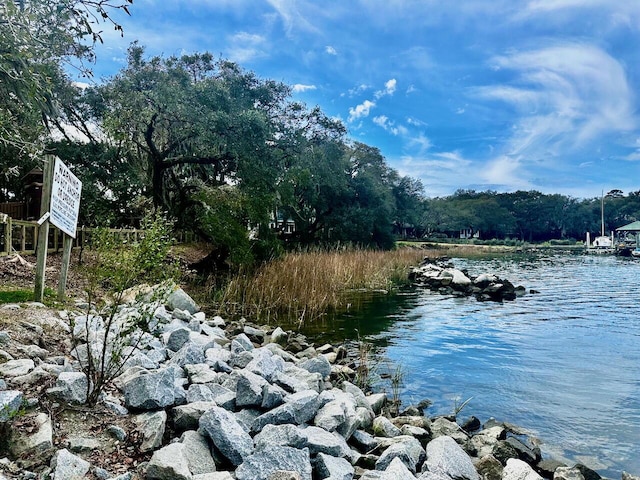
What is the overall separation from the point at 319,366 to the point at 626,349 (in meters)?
4.90

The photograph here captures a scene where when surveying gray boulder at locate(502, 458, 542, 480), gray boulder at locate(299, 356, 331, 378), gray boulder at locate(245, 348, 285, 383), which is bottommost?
gray boulder at locate(502, 458, 542, 480)

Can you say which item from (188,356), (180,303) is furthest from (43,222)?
(188,356)

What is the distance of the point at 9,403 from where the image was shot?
2.34 meters

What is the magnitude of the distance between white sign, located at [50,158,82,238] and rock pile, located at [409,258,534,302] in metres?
9.88

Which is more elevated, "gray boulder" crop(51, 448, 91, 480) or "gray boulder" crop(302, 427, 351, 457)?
"gray boulder" crop(51, 448, 91, 480)

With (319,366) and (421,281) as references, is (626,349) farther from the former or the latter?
(421,281)

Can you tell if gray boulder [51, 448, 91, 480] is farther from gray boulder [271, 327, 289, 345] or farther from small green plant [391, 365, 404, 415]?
gray boulder [271, 327, 289, 345]

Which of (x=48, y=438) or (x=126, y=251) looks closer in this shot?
(x=48, y=438)

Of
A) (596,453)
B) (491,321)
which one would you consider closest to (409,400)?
(596,453)

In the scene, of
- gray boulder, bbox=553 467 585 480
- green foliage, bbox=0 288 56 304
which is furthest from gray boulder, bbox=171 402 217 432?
green foliage, bbox=0 288 56 304

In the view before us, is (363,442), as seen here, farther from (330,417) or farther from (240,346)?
(240,346)

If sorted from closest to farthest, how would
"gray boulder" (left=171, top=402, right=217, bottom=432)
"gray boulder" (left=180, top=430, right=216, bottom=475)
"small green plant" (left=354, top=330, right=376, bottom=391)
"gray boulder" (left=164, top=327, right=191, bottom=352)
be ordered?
1. "gray boulder" (left=180, top=430, right=216, bottom=475)
2. "gray boulder" (left=171, top=402, right=217, bottom=432)
3. "gray boulder" (left=164, top=327, right=191, bottom=352)
4. "small green plant" (left=354, top=330, right=376, bottom=391)

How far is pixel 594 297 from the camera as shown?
12352 millimetres

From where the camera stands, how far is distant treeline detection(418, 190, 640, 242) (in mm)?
51938
